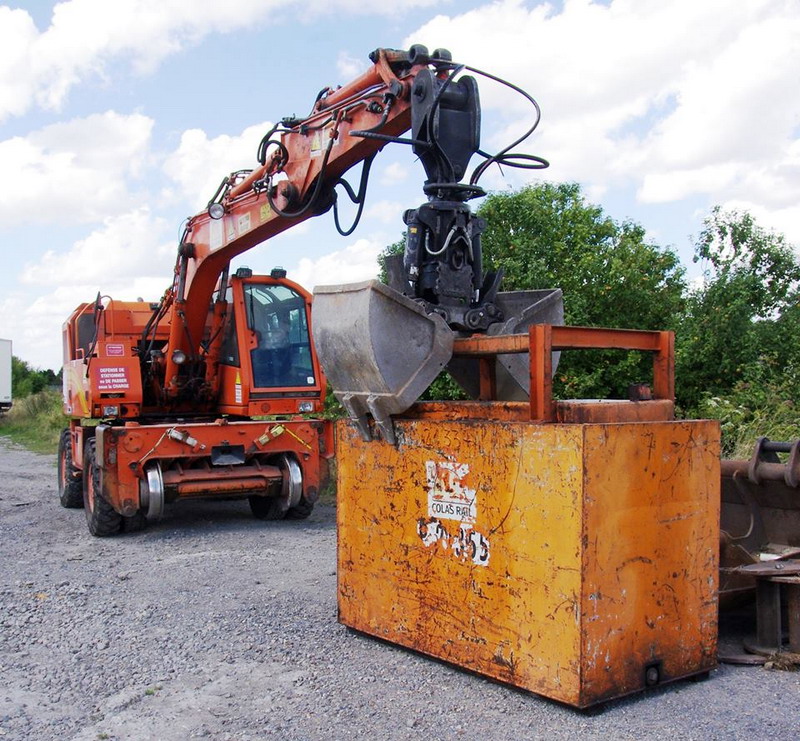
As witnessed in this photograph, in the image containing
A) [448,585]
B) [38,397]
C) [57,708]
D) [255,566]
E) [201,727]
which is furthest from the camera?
[38,397]

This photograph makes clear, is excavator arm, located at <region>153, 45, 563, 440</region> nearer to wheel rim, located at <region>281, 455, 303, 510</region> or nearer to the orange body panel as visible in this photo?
the orange body panel

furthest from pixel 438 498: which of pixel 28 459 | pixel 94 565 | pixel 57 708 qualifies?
pixel 28 459

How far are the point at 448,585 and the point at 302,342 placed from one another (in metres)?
5.48

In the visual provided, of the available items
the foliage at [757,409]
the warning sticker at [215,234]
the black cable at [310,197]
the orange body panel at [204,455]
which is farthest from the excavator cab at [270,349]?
the foliage at [757,409]

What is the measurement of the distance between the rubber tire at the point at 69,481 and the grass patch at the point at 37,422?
9173 mm

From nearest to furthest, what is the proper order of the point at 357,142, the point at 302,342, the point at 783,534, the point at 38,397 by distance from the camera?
the point at 783,534
the point at 357,142
the point at 302,342
the point at 38,397

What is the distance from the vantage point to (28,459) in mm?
18047

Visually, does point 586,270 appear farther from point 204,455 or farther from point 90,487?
point 90,487

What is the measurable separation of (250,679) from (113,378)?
18.6 feet

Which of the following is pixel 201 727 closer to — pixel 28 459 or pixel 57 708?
pixel 57 708

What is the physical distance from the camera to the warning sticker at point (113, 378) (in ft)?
31.1

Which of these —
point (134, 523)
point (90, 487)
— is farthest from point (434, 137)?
point (90, 487)

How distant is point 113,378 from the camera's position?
9.56 meters

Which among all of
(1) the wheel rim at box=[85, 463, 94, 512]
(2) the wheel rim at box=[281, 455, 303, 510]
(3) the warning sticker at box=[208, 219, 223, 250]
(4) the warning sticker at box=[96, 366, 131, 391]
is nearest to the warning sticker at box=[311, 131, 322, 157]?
(3) the warning sticker at box=[208, 219, 223, 250]
